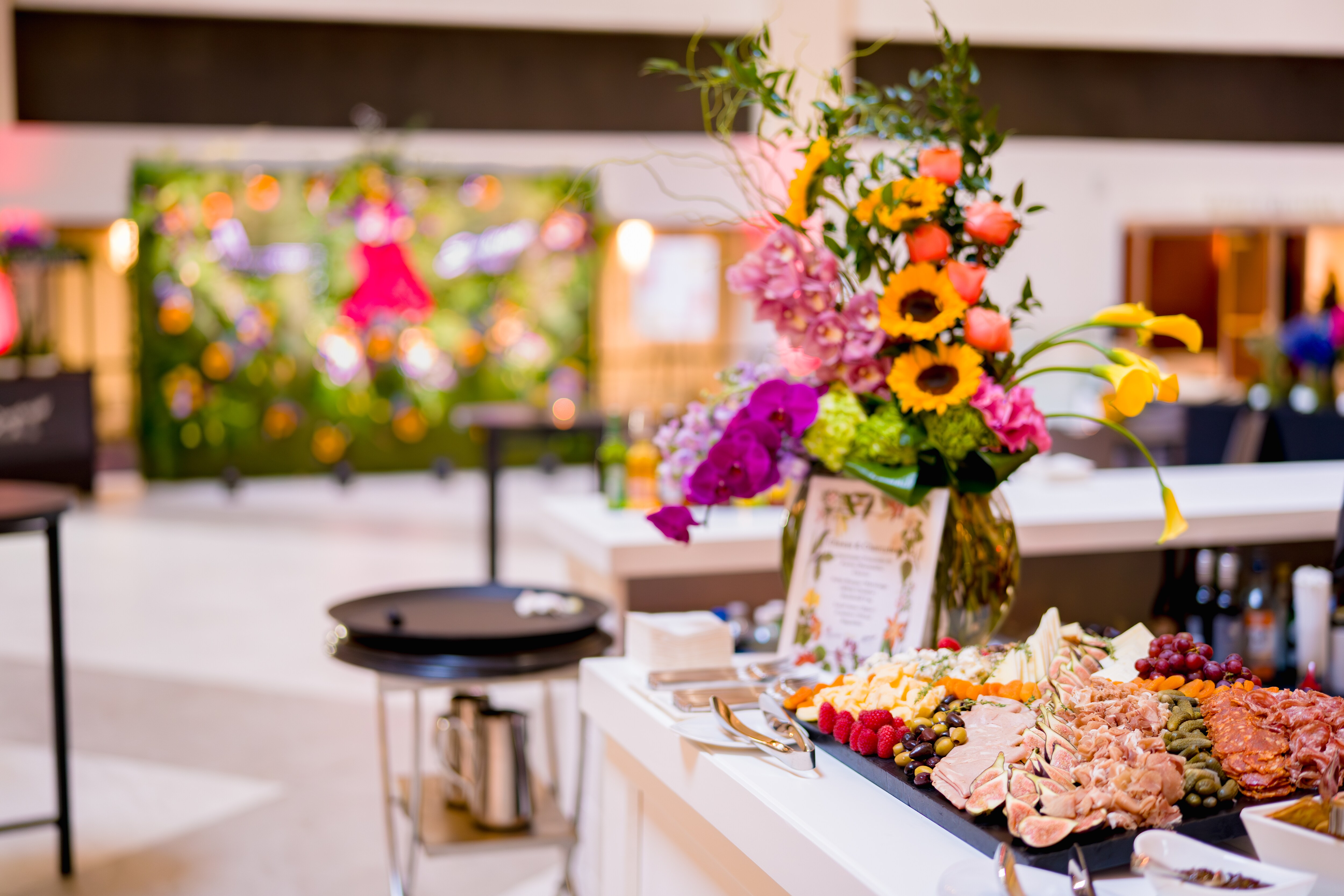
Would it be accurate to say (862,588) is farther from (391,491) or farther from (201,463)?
(201,463)

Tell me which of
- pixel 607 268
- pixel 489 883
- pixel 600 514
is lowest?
pixel 489 883

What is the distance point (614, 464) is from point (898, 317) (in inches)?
64.0

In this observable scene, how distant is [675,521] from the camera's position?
4.78ft

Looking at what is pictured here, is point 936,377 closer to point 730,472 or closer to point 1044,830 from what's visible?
point 730,472

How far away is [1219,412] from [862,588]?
508cm

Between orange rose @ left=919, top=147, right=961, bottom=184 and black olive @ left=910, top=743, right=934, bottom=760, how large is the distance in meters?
0.66

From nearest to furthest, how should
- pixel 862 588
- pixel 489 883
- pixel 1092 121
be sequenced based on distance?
pixel 862 588 < pixel 489 883 < pixel 1092 121

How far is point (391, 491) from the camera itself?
10.3 metres

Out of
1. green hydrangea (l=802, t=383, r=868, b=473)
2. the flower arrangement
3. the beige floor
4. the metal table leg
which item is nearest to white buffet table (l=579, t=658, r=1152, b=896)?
the flower arrangement

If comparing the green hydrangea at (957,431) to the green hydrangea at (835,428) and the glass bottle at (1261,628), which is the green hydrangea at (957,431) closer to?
the green hydrangea at (835,428)

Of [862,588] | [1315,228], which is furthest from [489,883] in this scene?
[1315,228]

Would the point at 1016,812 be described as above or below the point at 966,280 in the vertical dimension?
below

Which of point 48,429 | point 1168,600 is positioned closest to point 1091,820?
point 1168,600

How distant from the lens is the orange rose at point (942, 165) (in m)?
1.44
